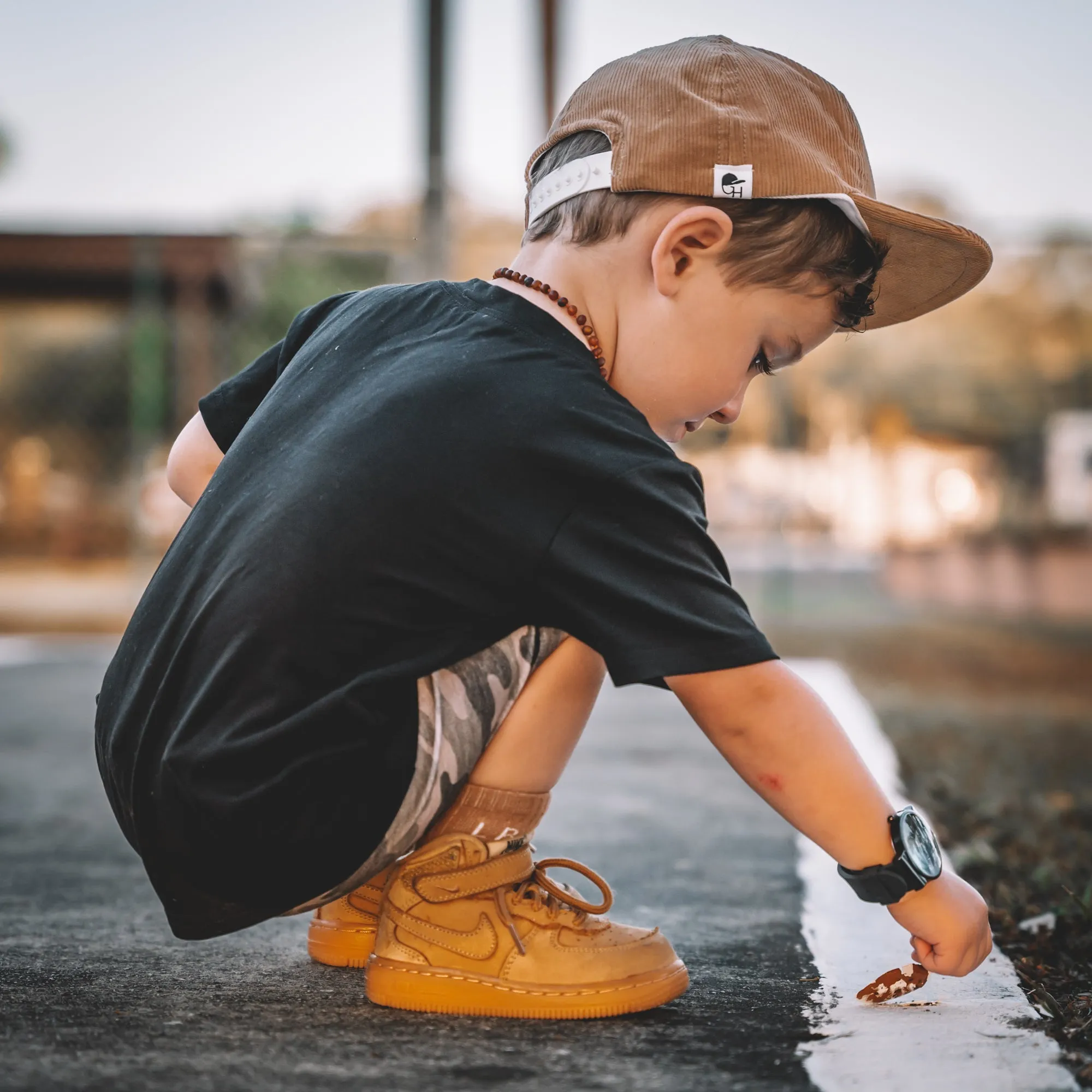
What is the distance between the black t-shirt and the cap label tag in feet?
0.60

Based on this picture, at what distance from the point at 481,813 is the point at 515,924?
0.32 feet

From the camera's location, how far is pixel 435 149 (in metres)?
6.08

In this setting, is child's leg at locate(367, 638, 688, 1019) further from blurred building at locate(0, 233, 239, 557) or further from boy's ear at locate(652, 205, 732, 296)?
blurred building at locate(0, 233, 239, 557)

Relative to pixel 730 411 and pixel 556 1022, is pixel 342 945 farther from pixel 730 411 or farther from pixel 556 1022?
pixel 730 411

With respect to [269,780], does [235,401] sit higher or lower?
higher

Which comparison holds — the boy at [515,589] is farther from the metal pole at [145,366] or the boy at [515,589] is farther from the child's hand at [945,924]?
the metal pole at [145,366]

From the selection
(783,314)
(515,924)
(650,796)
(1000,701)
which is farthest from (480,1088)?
(1000,701)

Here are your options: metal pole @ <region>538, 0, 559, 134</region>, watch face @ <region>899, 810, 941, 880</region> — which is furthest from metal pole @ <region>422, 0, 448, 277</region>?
watch face @ <region>899, 810, 941, 880</region>

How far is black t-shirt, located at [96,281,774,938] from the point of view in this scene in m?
0.97

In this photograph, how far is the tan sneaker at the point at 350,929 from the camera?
1.21 m

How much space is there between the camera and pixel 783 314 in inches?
44.8

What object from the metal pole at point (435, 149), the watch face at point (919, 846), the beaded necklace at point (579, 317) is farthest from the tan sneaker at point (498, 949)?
the metal pole at point (435, 149)

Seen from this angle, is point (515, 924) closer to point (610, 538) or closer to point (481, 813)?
point (481, 813)

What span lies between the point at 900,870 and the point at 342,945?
52cm
